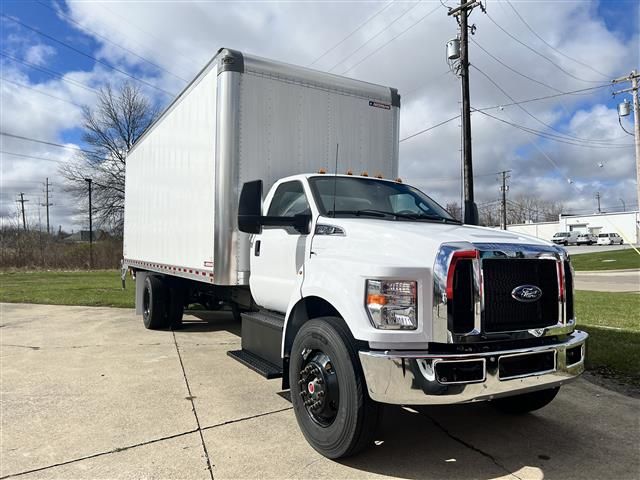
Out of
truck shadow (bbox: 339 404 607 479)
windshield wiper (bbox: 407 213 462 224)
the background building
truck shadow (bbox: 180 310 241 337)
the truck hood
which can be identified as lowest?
truck shadow (bbox: 339 404 607 479)

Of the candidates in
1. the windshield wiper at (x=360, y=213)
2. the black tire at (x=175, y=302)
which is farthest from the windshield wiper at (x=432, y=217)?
the black tire at (x=175, y=302)

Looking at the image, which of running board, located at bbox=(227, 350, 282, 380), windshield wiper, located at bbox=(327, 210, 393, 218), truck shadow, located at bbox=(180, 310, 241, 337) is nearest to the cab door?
windshield wiper, located at bbox=(327, 210, 393, 218)

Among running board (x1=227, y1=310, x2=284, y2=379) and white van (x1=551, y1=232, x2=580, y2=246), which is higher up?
white van (x1=551, y1=232, x2=580, y2=246)

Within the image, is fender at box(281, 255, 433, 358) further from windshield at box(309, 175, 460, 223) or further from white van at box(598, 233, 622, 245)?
white van at box(598, 233, 622, 245)

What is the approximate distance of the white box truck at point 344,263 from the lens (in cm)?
312

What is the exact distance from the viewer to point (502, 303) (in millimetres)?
3273

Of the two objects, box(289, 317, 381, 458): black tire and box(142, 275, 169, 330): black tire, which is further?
box(142, 275, 169, 330): black tire

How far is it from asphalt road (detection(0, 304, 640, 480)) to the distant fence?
30047mm

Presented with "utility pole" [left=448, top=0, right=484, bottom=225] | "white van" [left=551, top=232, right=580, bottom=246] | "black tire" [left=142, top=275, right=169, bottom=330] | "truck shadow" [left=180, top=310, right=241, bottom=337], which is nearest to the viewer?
"black tire" [left=142, top=275, right=169, bottom=330]

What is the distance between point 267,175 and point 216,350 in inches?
118

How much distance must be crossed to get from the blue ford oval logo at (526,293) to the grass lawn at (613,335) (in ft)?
10.4

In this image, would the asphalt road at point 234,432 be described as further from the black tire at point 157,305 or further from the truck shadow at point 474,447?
the black tire at point 157,305

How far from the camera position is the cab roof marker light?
308 centimetres

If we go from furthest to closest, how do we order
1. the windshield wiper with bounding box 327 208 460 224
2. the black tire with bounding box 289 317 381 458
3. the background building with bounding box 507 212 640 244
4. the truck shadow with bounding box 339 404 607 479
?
the background building with bounding box 507 212 640 244, the windshield wiper with bounding box 327 208 460 224, the truck shadow with bounding box 339 404 607 479, the black tire with bounding box 289 317 381 458
